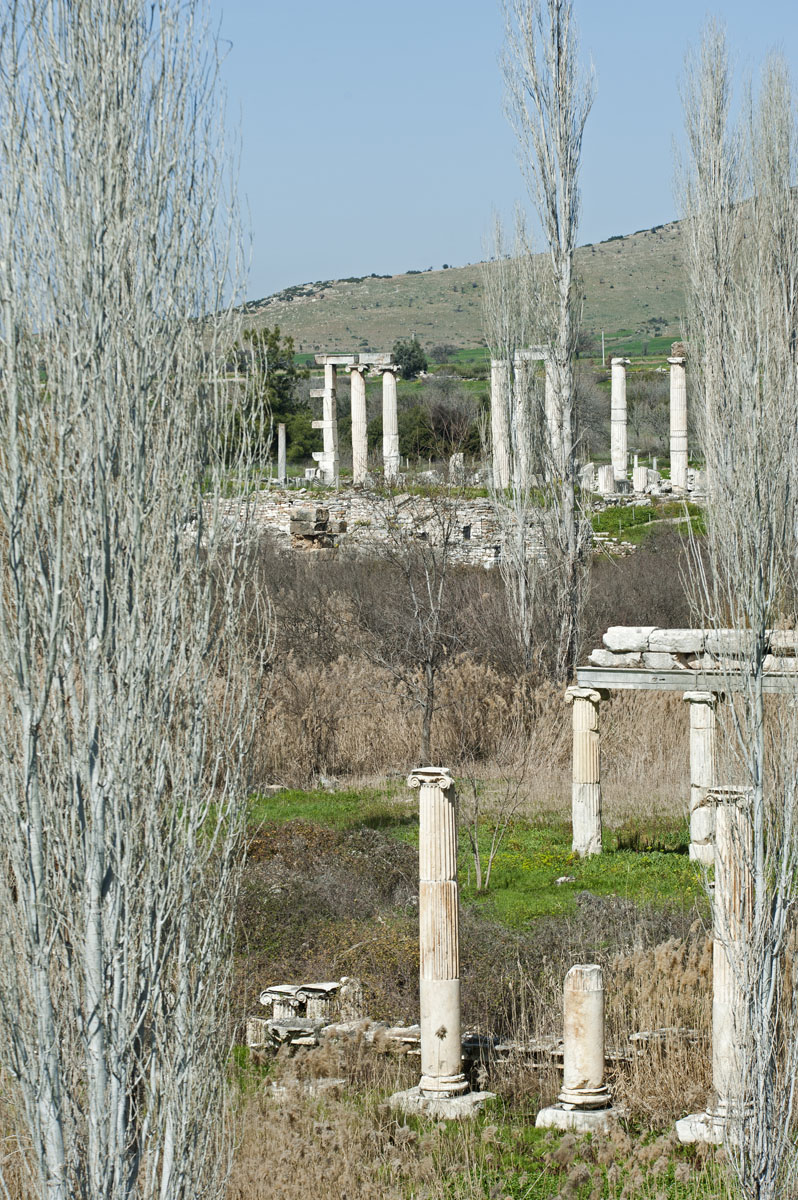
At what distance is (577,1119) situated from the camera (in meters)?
7.57

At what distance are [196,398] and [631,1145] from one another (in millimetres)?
4522

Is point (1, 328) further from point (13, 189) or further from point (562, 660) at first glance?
point (562, 660)

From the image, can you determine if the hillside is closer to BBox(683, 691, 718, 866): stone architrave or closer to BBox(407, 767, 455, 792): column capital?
BBox(683, 691, 718, 866): stone architrave

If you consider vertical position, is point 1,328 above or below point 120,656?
above

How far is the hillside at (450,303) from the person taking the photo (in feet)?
259

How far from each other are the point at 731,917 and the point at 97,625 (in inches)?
148

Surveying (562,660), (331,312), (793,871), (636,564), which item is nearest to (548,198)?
(562,660)

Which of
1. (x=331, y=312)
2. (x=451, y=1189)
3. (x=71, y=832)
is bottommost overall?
(x=451, y=1189)

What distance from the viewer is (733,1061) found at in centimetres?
677

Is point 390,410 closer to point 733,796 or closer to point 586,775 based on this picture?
point 586,775

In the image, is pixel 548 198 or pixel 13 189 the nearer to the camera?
pixel 13 189

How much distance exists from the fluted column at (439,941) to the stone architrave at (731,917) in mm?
1384

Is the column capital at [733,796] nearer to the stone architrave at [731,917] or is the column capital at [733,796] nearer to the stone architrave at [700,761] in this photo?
the stone architrave at [731,917]

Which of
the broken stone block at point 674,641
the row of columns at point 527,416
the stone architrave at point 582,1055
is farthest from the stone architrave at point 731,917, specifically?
the row of columns at point 527,416
